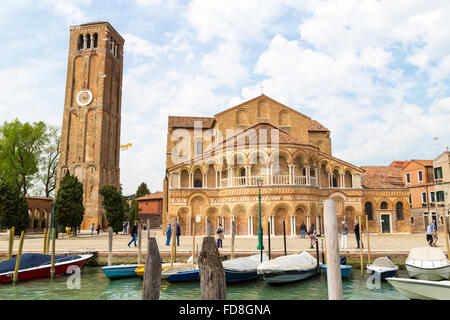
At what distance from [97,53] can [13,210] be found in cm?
2984

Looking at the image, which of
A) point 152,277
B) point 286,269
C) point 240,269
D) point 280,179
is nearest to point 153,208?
point 280,179

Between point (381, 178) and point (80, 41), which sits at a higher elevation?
point (80, 41)

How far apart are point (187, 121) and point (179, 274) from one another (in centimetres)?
2620

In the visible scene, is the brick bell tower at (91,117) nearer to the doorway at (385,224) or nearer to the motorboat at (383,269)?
the doorway at (385,224)

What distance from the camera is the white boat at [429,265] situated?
35.6 ft

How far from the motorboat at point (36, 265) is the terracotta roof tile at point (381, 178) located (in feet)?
86.1

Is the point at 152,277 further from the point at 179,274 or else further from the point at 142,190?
the point at 142,190

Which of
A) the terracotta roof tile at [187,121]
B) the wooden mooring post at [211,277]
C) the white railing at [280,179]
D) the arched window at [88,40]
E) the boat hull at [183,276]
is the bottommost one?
the boat hull at [183,276]

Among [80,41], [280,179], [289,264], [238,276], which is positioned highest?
[80,41]

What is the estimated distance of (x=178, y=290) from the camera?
1130 centimetres

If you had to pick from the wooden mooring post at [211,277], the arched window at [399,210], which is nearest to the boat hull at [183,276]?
the wooden mooring post at [211,277]

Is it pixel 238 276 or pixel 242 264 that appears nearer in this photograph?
pixel 238 276

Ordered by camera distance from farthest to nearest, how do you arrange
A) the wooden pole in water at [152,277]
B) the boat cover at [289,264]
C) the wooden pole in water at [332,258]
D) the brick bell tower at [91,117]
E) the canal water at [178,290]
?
the brick bell tower at [91,117]
the boat cover at [289,264]
the canal water at [178,290]
the wooden pole in water at [152,277]
the wooden pole in water at [332,258]

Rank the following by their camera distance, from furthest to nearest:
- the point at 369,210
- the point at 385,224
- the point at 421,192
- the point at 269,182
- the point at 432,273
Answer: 1. the point at 421,192
2. the point at 369,210
3. the point at 385,224
4. the point at 269,182
5. the point at 432,273
